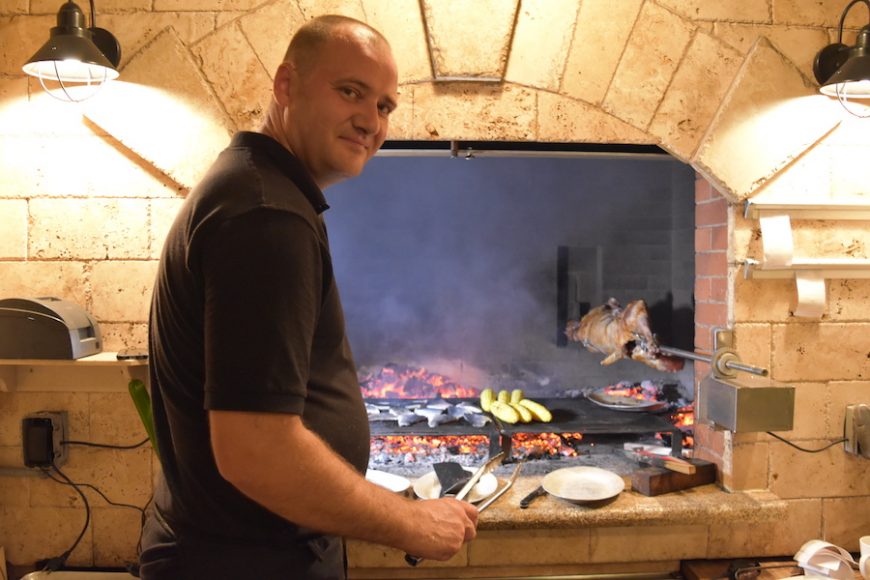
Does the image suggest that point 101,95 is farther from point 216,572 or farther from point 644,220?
point 644,220

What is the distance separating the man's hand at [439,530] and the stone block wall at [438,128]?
1.69m

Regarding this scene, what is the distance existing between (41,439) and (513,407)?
2136mm

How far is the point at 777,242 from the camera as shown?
2723 mm

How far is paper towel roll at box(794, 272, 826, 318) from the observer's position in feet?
9.07

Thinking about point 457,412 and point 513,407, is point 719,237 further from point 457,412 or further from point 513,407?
point 457,412

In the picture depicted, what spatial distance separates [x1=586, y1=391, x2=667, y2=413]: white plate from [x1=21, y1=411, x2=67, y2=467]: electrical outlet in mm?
2586

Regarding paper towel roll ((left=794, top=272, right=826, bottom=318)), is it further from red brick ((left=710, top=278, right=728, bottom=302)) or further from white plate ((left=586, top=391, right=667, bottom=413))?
white plate ((left=586, top=391, right=667, bottom=413))

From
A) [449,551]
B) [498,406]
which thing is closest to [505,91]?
[498,406]

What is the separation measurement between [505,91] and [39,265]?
2.16 meters

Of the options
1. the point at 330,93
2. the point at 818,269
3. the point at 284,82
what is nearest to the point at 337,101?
the point at 330,93

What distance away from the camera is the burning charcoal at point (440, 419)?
2.98 metres

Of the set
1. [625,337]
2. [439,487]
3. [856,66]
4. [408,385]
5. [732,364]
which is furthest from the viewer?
[408,385]

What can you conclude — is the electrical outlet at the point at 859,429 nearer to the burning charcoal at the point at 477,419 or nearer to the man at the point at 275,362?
the burning charcoal at the point at 477,419

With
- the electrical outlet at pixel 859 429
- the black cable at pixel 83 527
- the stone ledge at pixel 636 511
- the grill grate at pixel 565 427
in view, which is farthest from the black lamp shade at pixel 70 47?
the electrical outlet at pixel 859 429
